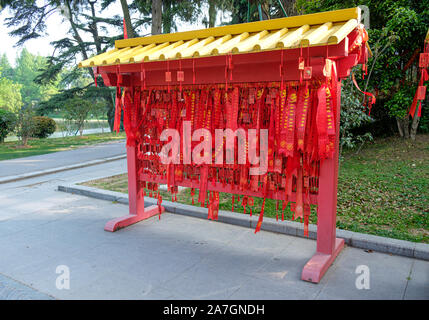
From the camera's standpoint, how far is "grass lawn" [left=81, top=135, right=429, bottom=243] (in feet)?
14.6

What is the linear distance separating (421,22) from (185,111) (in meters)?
5.69

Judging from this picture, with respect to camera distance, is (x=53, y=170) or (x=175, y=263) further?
(x=53, y=170)

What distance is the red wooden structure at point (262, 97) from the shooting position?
321 centimetres

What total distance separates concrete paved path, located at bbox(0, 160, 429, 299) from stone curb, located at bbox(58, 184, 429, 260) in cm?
9

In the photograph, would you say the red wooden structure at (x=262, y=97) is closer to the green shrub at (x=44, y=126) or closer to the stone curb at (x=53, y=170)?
the stone curb at (x=53, y=170)

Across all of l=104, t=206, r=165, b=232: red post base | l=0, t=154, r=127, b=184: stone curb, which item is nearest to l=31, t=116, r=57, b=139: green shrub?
l=0, t=154, r=127, b=184: stone curb

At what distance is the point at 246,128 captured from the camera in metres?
3.88

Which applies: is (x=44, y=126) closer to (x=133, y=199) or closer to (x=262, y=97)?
(x=133, y=199)

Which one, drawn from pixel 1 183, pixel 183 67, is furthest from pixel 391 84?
pixel 1 183

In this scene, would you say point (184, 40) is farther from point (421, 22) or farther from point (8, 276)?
point (421, 22)

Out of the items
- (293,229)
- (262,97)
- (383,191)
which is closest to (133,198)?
(293,229)

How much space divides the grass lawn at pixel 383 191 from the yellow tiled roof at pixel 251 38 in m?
2.53

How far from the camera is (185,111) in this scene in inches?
169

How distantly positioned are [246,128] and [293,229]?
1512mm
